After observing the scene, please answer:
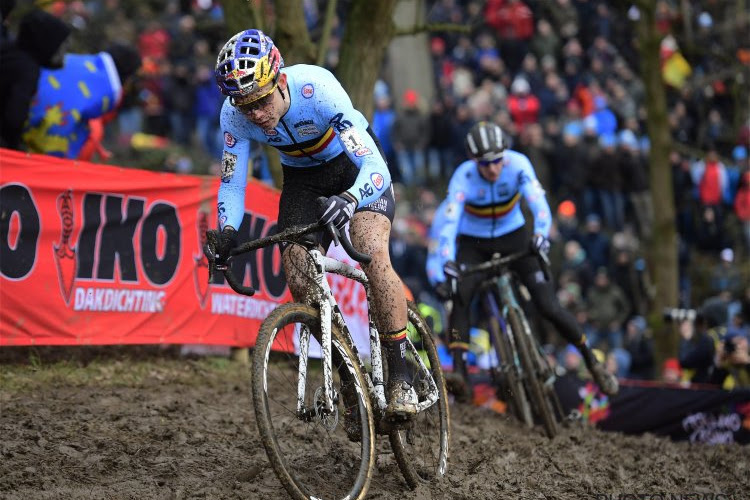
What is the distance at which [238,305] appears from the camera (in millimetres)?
10898

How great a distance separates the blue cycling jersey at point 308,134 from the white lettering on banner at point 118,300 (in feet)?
11.0

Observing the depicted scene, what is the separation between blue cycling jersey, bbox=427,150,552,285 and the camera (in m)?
9.94

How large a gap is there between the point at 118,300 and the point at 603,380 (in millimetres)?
4531

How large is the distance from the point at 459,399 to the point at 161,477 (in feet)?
14.6

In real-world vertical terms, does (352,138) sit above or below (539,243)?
above

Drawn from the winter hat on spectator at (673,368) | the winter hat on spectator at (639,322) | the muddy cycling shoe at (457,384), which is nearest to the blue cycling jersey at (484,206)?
the muddy cycling shoe at (457,384)

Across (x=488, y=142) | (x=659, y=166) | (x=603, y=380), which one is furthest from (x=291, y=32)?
(x=659, y=166)

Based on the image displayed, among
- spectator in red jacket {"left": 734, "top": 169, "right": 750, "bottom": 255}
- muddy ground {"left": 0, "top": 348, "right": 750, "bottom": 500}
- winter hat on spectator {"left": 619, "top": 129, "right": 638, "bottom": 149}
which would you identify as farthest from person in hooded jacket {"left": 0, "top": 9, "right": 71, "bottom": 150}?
spectator in red jacket {"left": 734, "top": 169, "right": 750, "bottom": 255}

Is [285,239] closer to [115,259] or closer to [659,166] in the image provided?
[115,259]

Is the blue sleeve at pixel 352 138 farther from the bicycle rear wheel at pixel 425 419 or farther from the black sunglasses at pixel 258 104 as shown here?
the bicycle rear wheel at pixel 425 419

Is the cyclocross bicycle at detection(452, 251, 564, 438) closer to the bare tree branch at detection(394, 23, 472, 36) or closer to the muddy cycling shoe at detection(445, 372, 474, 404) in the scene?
the muddy cycling shoe at detection(445, 372, 474, 404)

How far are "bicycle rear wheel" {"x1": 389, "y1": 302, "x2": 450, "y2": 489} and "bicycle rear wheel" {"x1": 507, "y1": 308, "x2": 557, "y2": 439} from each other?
2.45m

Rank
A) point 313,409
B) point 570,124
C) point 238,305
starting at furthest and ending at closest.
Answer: point 570,124
point 238,305
point 313,409

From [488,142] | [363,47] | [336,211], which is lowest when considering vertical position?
[336,211]
